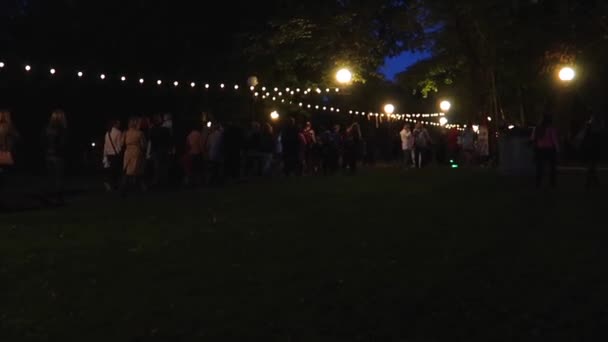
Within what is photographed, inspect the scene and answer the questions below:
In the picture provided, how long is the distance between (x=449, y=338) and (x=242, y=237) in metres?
6.16

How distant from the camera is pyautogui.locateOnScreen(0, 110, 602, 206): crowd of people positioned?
21562mm

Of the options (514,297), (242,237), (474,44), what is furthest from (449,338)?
(474,44)

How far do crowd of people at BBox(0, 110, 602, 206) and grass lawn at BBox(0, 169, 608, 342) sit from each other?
13.0ft

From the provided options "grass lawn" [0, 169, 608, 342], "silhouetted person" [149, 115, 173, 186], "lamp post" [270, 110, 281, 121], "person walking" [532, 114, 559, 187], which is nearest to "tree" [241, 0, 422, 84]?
"lamp post" [270, 110, 281, 121]

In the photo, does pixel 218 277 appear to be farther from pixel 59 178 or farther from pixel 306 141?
pixel 306 141

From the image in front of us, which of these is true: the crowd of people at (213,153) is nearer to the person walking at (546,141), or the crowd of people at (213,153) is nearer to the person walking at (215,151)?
the person walking at (215,151)

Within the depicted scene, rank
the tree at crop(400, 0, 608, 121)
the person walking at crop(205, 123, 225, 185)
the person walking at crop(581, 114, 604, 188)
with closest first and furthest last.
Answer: the person walking at crop(581, 114, 604, 188)
the person walking at crop(205, 123, 225, 185)
the tree at crop(400, 0, 608, 121)

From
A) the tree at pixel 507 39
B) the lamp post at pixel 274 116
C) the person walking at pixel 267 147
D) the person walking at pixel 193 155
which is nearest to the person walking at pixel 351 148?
the person walking at pixel 267 147

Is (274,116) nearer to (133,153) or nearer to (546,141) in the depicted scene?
(133,153)

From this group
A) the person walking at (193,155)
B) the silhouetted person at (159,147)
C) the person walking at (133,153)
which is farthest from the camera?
the person walking at (193,155)

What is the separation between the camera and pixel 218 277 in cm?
972

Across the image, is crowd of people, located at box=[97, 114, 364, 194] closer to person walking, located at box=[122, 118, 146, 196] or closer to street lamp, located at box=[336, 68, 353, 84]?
person walking, located at box=[122, 118, 146, 196]

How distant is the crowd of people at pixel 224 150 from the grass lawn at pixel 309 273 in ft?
13.0

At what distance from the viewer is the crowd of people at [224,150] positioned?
2156cm
